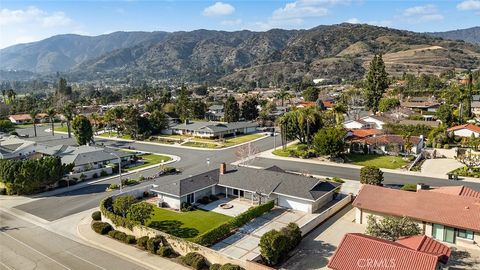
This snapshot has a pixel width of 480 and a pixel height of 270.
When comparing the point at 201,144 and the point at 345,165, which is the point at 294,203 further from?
the point at 201,144

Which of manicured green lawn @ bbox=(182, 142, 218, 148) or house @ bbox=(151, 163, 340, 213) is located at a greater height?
house @ bbox=(151, 163, 340, 213)

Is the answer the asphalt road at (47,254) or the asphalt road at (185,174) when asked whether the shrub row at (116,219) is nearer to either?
the asphalt road at (47,254)

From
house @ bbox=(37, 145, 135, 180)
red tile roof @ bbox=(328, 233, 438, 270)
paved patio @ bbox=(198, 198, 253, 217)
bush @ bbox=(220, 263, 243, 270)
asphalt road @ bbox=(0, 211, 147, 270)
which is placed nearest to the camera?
red tile roof @ bbox=(328, 233, 438, 270)

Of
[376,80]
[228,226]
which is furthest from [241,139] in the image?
[228,226]

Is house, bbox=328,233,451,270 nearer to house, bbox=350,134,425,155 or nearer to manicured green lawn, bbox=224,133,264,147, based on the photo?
house, bbox=350,134,425,155

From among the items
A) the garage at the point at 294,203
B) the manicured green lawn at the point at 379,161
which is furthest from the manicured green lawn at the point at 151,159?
the manicured green lawn at the point at 379,161

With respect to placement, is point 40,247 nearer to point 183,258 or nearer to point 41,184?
point 183,258

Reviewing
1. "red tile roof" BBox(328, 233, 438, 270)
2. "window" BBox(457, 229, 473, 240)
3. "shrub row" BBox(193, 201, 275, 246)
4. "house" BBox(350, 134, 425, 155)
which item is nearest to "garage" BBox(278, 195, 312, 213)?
"shrub row" BBox(193, 201, 275, 246)
